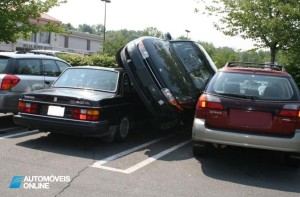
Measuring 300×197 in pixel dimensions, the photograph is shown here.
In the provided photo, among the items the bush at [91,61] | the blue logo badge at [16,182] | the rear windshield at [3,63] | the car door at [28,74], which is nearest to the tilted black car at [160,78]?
the car door at [28,74]

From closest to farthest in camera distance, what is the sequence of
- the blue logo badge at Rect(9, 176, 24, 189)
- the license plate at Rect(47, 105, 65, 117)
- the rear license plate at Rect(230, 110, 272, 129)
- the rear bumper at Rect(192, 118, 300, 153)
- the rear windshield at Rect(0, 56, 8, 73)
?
the blue logo badge at Rect(9, 176, 24, 189) < the rear bumper at Rect(192, 118, 300, 153) < the rear license plate at Rect(230, 110, 272, 129) < the license plate at Rect(47, 105, 65, 117) < the rear windshield at Rect(0, 56, 8, 73)

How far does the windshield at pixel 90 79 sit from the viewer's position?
23.1 ft

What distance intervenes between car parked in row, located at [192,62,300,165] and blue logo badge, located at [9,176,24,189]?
8.08 feet

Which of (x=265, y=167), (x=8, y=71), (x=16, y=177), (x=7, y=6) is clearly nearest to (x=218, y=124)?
→ (x=265, y=167)

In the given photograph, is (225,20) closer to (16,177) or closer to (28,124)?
(28,124)

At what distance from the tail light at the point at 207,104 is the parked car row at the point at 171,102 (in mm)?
14

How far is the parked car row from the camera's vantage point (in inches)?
211

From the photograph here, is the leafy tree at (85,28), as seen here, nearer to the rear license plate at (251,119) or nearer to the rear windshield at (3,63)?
the rear windshield at (3,63)

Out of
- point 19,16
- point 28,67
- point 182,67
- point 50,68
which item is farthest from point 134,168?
point 19,16

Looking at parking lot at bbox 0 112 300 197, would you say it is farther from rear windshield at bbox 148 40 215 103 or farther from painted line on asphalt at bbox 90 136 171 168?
rear windshield at bbox 148 40 215 103

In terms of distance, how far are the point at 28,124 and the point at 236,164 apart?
347cm

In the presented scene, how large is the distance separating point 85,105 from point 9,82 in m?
2.13

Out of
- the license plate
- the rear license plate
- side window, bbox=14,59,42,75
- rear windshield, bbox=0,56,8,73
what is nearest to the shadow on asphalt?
the rear license plate

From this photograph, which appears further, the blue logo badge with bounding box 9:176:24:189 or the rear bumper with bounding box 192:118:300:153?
the rear bumper with bounding box 192:118:300:153
